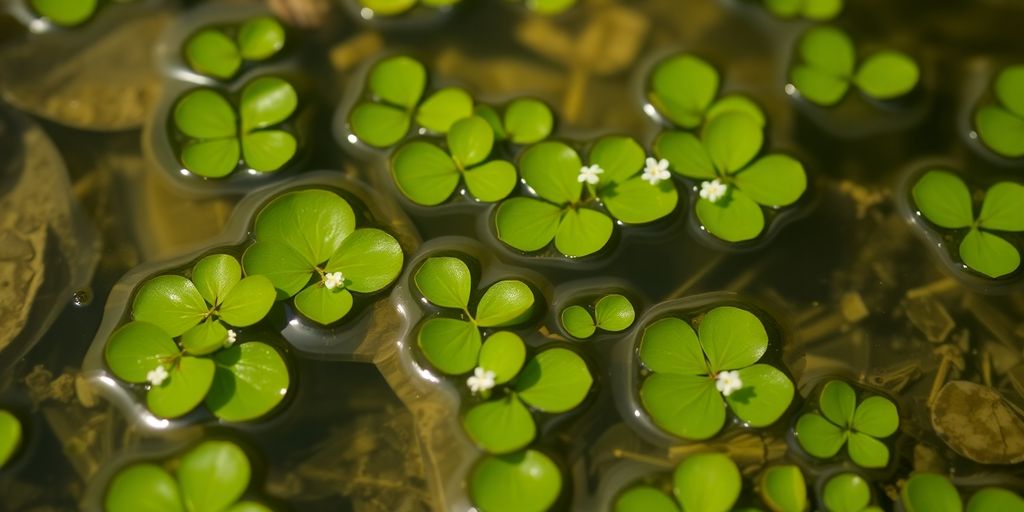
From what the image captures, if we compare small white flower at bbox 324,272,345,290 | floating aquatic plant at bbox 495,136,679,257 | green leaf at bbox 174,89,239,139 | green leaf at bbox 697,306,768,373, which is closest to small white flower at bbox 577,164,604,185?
floating aquatic plant at bbox 495,136,679,257

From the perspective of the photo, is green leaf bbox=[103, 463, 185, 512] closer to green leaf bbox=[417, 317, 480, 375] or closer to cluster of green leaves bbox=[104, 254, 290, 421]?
cluster of green leaves bbox=[104, 254, 290, 421]

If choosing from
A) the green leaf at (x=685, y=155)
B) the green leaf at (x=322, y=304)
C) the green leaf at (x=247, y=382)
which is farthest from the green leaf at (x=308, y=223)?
the green leaf at (x=685, y=155)

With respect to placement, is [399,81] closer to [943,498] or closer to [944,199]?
[944,199]

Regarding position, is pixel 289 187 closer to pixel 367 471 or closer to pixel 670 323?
pixel 367 471

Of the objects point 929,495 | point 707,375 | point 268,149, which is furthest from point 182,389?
point 929,495

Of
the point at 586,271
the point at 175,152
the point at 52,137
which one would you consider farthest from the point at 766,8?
the point at 52,137

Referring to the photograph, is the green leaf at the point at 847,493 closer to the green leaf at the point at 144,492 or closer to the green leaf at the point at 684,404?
the green leaf at the point at 684,404
